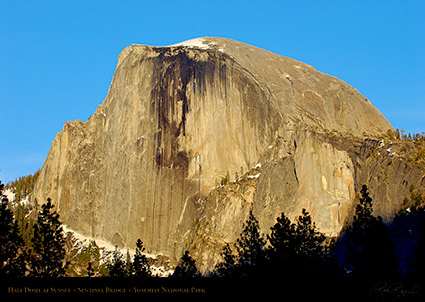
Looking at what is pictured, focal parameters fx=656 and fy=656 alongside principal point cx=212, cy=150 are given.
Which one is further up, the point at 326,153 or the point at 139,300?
the point at 326,153

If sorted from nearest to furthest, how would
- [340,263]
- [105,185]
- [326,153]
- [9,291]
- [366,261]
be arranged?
[9,291] < [366,261] < [340,263] < [326,153] < [105,185]

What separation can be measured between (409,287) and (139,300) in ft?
63.6

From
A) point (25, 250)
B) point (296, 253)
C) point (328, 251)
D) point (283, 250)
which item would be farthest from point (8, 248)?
point (328, 251)

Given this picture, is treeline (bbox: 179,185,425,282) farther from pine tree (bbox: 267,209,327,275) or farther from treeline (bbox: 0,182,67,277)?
treeline (bbox: 0,182,67,277)

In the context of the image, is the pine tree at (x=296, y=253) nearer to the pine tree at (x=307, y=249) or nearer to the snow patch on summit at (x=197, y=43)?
the pine tree at (x=307, y=249)

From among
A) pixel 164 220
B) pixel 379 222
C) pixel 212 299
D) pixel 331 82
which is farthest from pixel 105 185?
pixel 212 299

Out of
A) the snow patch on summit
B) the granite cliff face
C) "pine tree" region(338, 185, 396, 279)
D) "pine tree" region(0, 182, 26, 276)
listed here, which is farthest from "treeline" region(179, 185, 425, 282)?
the snow patch on summit

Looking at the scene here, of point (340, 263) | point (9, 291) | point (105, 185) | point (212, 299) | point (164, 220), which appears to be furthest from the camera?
point (105, 185)

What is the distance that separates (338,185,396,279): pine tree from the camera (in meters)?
67.1

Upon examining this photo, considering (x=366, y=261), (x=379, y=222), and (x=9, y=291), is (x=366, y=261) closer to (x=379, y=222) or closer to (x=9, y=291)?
(x=379, y=222)

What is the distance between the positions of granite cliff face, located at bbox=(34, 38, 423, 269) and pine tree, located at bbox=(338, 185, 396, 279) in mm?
31594

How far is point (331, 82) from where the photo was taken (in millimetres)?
134250

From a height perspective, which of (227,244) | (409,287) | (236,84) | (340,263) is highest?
(236,84)

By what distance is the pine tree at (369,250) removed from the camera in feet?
220
